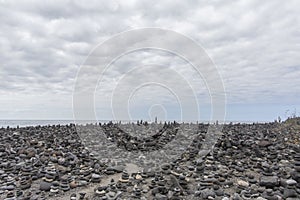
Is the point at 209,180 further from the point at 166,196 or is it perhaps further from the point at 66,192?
the point at 66,192

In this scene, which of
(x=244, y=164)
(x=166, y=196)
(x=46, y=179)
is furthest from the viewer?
(x=244, y=164)

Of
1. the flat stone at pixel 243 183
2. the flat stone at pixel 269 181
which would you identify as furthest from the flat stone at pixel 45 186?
the flat stone at pixel 269 181

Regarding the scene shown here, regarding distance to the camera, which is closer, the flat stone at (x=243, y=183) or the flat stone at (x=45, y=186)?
the flat stone at (x=243, y=183)

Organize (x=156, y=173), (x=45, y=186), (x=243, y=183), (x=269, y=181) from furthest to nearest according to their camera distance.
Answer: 1. (x=156, y=173)
2. (x=45, y=186)
3. (x=243, y=183)
4. (x=269, y=181)

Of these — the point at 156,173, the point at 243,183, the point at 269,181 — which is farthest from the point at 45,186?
the point at 269,181

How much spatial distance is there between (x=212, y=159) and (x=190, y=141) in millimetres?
2410

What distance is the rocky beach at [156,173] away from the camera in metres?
5.54

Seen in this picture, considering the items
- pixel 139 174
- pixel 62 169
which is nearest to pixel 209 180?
pixel 139 174

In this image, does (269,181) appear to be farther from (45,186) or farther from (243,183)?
(45,186)

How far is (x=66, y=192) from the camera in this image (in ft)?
19.4

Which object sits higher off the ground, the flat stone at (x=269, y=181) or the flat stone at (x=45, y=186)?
the flat stone at (x=269, y=181)

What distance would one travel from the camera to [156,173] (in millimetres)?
6641

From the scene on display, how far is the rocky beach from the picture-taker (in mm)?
5543

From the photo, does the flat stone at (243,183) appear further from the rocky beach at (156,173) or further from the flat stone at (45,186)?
the flat stone at (45,186)
